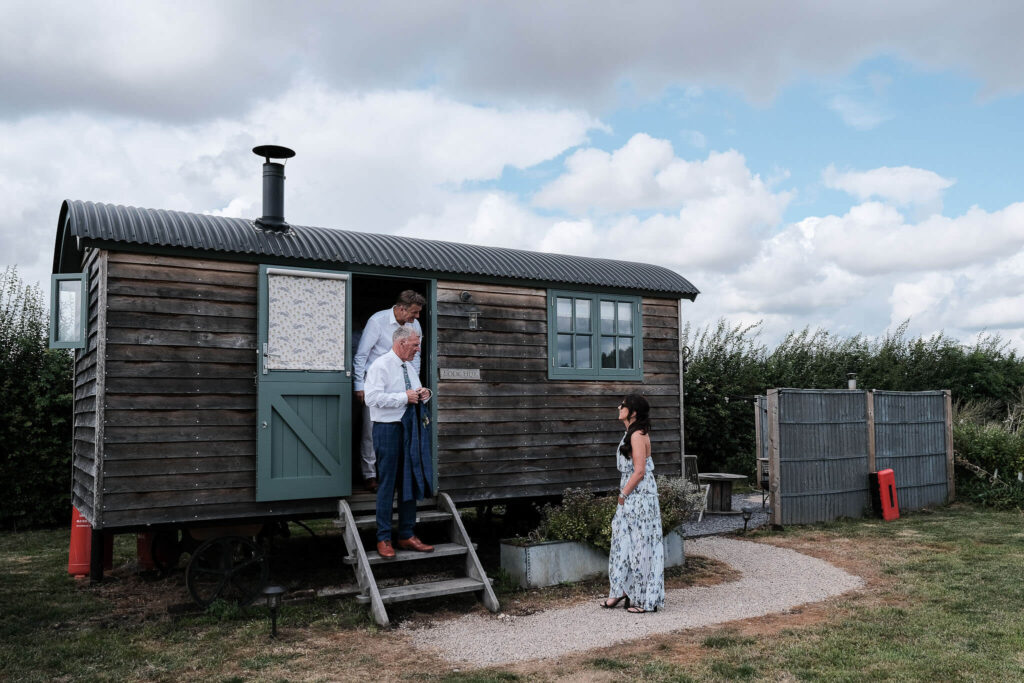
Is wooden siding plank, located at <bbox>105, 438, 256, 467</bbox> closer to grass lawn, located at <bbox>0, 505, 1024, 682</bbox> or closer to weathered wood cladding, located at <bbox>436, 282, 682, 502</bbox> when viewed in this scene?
grass lawn, located at <bbox>0, 505, 1024, 682</bbox>

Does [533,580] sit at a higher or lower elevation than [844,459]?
lower

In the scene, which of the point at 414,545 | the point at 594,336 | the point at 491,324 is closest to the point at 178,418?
the point at 414,545

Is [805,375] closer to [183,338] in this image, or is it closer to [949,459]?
[949,459]

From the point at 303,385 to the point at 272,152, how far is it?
2218 mm

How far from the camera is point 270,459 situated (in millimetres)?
6820

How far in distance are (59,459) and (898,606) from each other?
9.92 m

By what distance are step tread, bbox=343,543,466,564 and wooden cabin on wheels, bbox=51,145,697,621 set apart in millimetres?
86

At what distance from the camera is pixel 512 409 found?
8242 millimetres

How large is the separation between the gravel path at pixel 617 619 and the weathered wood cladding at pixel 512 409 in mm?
1758

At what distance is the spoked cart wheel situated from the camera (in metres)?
6.65

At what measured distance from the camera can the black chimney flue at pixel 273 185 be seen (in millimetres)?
7406

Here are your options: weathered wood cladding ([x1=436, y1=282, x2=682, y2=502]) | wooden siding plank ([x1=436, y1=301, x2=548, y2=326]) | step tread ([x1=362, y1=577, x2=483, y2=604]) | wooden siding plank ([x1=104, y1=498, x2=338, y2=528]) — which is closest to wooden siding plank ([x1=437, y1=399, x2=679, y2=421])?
weathered wood cladding ([x1=436, y1=282, x2=682, y2=502])

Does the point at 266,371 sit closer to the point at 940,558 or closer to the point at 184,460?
the point at 184,460

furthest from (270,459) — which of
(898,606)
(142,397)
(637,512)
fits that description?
(898,606)
